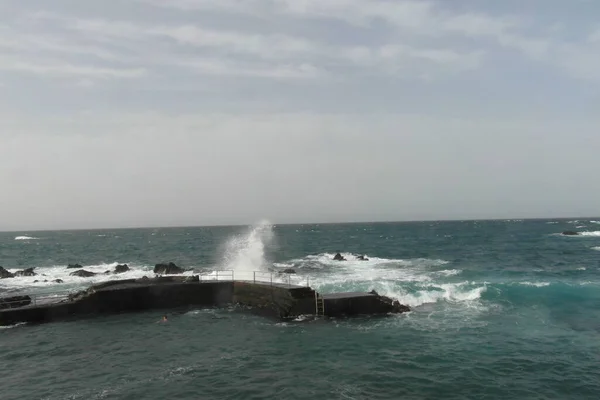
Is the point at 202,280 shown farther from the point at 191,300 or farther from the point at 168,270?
the point at 168,270

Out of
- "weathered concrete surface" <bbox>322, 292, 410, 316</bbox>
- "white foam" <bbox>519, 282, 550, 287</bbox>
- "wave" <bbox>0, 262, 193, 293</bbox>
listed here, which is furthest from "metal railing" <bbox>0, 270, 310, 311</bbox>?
"white foam" <bbox>519, 282, 550, 287</bbox>

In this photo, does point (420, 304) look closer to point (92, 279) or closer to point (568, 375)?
point (568, 375)

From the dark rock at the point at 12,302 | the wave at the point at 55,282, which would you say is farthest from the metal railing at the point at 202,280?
the wave at the point at 55,282

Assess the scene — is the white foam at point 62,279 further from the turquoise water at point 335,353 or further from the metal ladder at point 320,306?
the metal ladder at point 320,306

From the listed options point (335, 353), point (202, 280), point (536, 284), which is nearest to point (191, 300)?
point (202, 280)

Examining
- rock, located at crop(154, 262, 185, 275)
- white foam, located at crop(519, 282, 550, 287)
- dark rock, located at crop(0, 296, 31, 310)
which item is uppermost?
dark rock, located at crop(0, 296, 31, 310)

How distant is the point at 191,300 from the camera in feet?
101

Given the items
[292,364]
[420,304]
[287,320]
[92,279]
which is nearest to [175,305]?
[287,320]

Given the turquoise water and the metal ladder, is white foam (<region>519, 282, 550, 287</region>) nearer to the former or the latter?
the turquoise water

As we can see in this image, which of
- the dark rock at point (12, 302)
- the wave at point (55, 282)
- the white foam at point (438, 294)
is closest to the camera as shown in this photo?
the dark rock at point (12, 302)

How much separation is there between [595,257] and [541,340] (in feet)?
156

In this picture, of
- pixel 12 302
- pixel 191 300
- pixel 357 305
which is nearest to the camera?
pixel 357 305

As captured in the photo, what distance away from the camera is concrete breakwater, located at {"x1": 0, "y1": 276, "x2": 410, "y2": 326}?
88.0ft

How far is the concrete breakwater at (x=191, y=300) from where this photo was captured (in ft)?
88.0
